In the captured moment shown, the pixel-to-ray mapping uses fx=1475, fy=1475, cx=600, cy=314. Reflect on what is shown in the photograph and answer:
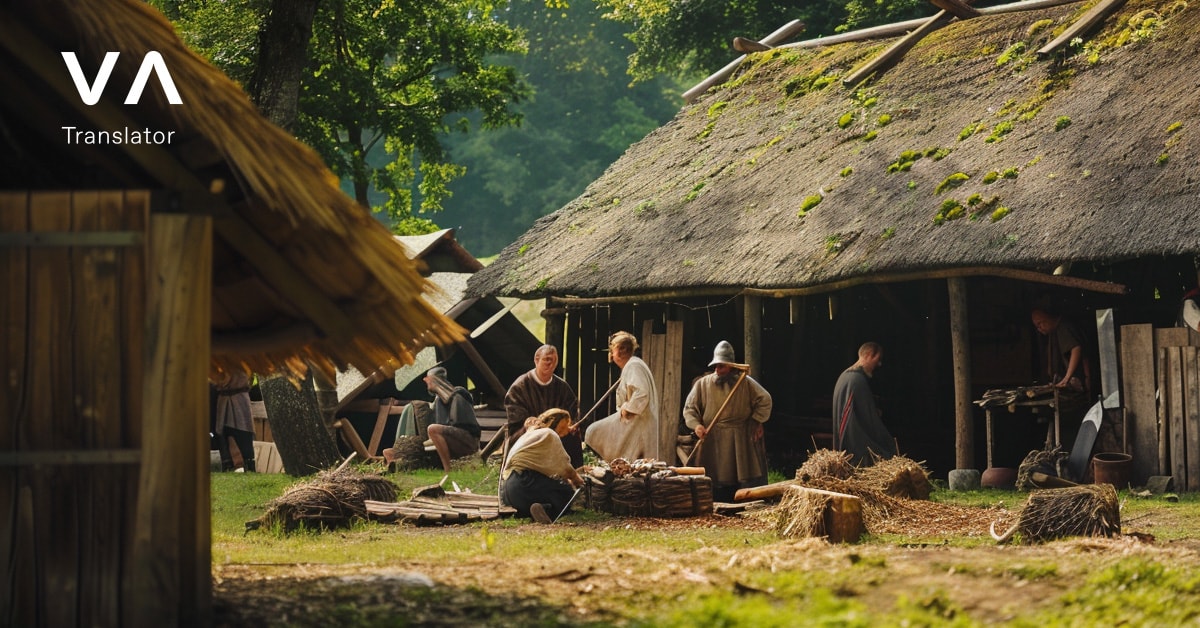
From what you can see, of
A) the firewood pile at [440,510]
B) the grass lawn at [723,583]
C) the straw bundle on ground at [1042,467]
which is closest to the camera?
the grass lawn at [723,583]

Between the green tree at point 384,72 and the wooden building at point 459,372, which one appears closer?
the green tree at point 384,72

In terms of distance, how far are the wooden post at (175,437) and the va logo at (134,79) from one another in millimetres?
548

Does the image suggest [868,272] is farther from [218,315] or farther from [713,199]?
[218,315]

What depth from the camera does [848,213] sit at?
1534 cm

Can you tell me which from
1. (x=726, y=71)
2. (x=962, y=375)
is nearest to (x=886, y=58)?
(x=726, y=71)

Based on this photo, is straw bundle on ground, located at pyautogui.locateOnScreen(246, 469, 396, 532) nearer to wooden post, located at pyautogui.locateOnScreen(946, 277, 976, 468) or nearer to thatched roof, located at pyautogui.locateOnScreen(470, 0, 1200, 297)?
thatched roof, located at pyautogui.locateOnScreen(470, 0, 1200, 297)

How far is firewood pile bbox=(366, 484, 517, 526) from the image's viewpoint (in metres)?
11.8

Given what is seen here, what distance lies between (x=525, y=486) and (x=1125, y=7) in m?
9.29

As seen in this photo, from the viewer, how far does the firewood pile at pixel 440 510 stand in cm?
1177

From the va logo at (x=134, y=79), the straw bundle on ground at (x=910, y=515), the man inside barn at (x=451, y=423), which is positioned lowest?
the straw bundle on ground at (x=910, y=515)

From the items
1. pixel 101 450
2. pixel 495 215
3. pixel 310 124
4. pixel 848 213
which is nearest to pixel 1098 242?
pixel 848 213

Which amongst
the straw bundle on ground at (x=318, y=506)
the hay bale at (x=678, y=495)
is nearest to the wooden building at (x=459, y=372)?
the straw bundle on ground at (x=318, y=506)

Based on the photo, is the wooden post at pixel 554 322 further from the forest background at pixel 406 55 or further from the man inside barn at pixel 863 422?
the man inside barn at pixel 863 422

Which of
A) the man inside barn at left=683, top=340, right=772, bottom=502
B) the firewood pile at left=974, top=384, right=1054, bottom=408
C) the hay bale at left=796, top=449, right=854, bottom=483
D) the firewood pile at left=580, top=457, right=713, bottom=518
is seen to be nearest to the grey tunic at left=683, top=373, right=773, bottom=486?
the man inside barn at left=683, top=340, right=772, bottom=502
